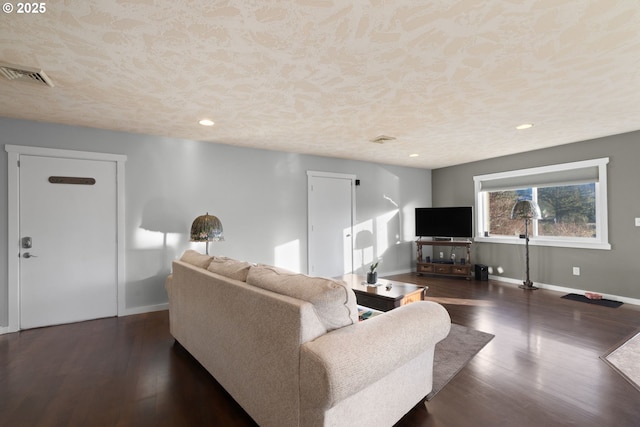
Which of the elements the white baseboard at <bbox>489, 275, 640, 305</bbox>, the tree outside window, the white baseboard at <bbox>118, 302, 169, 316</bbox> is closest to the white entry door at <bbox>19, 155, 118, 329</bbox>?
the white baseboard at <bbox>118, 302, 169, 316</bbox>

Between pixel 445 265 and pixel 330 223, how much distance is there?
8.00 ft

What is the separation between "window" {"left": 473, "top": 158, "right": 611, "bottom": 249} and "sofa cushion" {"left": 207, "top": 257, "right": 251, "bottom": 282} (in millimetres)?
5150

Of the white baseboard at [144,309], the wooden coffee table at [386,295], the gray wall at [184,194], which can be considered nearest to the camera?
the wooden coffee table at [386,295]

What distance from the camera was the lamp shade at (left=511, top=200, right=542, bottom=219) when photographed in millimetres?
5066

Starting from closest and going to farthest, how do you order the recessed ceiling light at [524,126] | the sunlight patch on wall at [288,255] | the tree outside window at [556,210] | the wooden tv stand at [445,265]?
the recessed ceiling light at [524,126] → the tree outside window at [556,210] → the sunlight patch on wall at [288,255] → the wooden tv stand at [445,265]

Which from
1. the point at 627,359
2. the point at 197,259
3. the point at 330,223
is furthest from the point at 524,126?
the point at 197,259

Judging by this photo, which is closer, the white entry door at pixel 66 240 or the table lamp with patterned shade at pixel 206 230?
the white entry door at pixel 66 240

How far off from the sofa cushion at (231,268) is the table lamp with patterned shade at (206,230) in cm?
127

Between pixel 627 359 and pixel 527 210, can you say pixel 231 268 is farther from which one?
pixel 527 210

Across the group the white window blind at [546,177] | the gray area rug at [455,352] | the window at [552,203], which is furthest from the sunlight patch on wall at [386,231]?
the gray area rug at [455,352]

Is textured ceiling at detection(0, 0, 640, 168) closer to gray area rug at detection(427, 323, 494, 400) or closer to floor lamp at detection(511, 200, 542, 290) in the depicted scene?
floor lamp at detection(511, 200, 542, 290)

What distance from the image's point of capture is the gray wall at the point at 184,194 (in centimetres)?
365

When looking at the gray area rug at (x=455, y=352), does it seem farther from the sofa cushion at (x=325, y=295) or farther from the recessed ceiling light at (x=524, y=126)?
the recessed ceiling light at (x=524, y=126)

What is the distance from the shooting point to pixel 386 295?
10.8 feet
